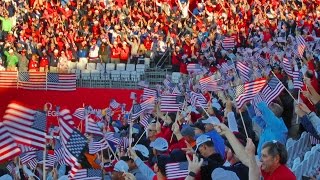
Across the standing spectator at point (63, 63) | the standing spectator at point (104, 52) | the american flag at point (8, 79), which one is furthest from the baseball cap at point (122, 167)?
the standing spectator at point (104, 52)

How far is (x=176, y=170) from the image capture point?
9227 millimetres

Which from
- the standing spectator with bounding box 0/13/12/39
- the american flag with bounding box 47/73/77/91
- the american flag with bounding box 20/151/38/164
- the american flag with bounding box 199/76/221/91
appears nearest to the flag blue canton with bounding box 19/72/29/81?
the american flag with bounding box 47/73/77/91

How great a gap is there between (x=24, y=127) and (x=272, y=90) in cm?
382

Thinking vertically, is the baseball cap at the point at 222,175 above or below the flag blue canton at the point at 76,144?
above

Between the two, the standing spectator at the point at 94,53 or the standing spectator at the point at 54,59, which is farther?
the standing spectator at the point at 94,53

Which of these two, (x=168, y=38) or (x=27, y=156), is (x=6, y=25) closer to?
(x=168, y=38)

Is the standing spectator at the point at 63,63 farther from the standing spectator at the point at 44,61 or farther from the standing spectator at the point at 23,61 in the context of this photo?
the standing spectator at the point at 23,61

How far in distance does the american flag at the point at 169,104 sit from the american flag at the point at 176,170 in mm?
7354

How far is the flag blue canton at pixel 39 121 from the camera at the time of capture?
34.9 ft

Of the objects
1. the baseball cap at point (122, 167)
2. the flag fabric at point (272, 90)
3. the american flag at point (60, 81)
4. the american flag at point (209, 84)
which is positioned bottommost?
the american flag at point (60, 81)

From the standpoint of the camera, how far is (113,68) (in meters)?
→ 30.3

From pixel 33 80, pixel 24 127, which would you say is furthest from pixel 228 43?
pixel 24 127

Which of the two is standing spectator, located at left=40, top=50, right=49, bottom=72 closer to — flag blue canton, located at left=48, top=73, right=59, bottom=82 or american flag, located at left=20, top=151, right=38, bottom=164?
flag blue canton, located at left=48, top=73, right=59, bottom=82

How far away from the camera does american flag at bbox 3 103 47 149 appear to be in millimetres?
10305
